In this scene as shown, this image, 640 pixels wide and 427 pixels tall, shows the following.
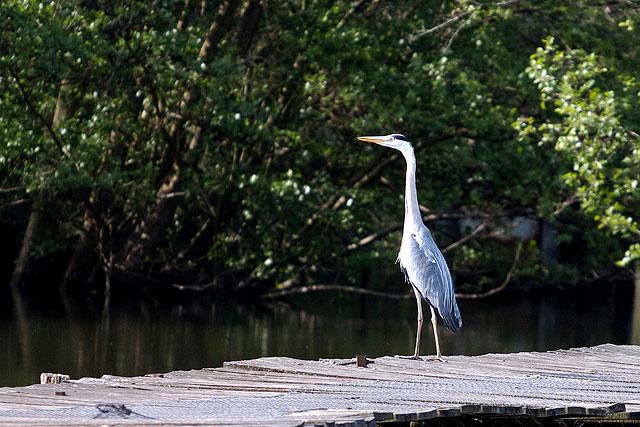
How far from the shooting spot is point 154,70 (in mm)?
18531

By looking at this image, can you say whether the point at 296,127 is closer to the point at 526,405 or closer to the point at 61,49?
the point at 61,49

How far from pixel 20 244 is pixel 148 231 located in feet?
Answer: 12.4

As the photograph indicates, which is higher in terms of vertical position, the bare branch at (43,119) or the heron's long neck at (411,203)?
the bare branch at (43,119)

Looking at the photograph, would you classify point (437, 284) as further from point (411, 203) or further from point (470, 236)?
point (470, 236)

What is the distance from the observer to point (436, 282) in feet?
32.7

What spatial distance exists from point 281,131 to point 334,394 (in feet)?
41.8

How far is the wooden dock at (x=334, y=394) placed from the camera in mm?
6141

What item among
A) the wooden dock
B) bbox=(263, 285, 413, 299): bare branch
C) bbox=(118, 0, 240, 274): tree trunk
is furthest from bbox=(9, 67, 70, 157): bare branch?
the wooden dock

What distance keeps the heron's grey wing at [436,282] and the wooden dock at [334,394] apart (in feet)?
1.52

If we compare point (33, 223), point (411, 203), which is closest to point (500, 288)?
point (33, 223)

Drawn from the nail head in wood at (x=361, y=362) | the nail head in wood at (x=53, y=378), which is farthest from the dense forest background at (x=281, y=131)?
the nail head in wood at (x=53, y=378)

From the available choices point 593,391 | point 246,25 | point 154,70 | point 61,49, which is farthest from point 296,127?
point 593,391

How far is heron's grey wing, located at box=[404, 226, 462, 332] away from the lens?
9922 mm

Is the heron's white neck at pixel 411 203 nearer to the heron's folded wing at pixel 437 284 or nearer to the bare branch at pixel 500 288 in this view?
the heron's folded wing at pixel 437 284
